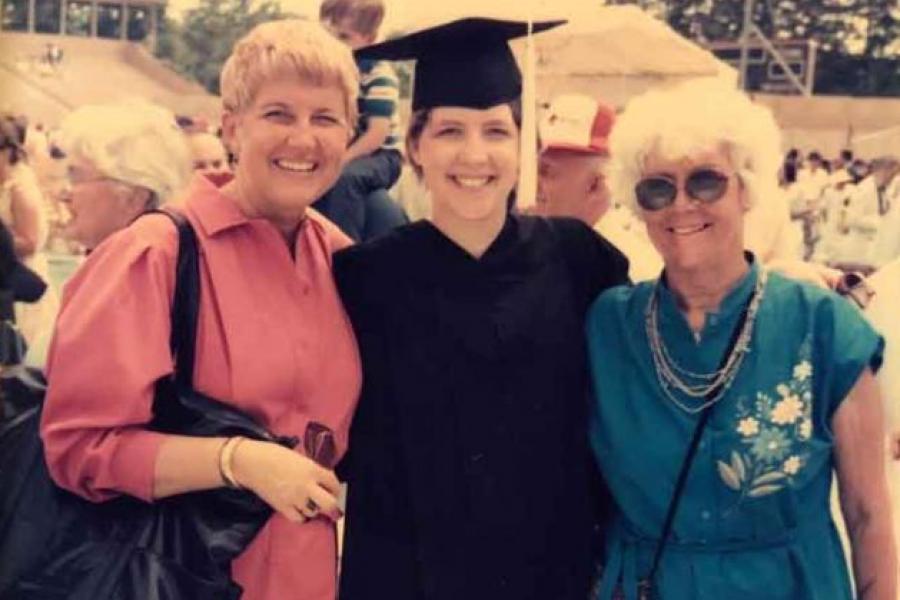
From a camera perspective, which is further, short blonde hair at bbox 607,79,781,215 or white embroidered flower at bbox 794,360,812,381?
short blonde hair at bbox 607,79,781,215

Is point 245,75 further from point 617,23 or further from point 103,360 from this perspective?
point 617,23

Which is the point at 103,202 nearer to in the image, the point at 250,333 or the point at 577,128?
the point at 250,333

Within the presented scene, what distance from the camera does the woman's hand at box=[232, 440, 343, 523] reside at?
78.2 inches

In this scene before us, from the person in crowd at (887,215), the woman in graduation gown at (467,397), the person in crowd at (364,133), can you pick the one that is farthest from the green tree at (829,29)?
the woman in graduation gown at (467,397)

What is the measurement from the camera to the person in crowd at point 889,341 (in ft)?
8.24

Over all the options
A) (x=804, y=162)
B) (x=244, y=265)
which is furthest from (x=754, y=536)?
(x=804, y=162)

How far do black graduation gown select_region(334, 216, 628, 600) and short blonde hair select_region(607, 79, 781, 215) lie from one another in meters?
0.29

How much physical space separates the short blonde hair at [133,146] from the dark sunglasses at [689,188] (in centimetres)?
96

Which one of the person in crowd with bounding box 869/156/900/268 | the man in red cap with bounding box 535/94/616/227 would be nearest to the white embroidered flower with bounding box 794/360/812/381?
the man in red cap with bounding box 535/94/616/227

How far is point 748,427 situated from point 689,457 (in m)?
0.12

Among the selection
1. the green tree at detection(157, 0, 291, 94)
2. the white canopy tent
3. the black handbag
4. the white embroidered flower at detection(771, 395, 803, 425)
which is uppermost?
the green tree at detection(157, 0, 291, 94)

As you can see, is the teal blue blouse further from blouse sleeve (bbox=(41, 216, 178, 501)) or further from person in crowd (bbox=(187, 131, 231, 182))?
person in crowd (bbox=(187, 131, 231, 182))

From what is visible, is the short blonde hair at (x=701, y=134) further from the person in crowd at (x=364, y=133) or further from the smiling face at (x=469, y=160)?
the person in crowd at (x=364, y=133)

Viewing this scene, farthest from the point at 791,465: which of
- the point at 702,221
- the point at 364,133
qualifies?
the point at 364,133
